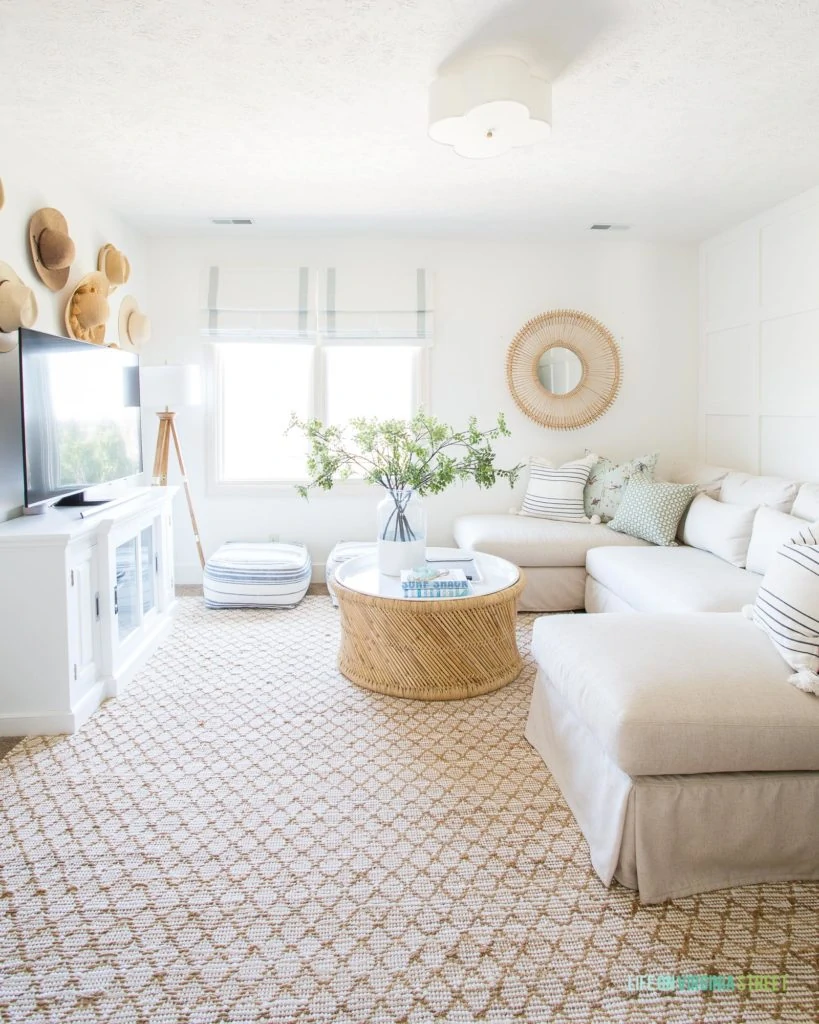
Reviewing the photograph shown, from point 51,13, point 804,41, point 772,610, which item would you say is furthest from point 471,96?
point 772,610

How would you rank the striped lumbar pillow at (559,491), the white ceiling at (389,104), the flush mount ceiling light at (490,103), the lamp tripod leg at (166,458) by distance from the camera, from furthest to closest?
1. the striped lumbar pillow at (559,491)
2. the lamp tripod leg at (166,458)
3. the flush mount ceiling light at (490,103)
4. the white ceiling at (389,104)

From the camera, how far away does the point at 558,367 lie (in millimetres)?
5074

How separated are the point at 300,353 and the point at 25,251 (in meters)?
2.06

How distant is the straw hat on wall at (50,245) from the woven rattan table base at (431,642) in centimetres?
200

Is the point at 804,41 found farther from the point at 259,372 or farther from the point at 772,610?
the point at 259,372

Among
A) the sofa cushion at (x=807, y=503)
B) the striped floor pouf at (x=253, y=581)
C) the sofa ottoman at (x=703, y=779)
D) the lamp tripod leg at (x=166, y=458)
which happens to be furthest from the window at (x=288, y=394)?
the sofa ottoman at (x=703, y=779)

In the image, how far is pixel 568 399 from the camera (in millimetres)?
5102

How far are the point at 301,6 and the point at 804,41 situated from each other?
→ 162 cm

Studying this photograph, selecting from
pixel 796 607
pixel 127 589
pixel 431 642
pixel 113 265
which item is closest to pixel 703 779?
pixel 796 607

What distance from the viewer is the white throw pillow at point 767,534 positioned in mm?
3268

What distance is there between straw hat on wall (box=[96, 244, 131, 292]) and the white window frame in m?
0.88

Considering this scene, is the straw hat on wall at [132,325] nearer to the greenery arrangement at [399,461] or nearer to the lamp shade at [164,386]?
the lamp shade at [164,386]

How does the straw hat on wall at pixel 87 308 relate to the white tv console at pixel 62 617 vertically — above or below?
above

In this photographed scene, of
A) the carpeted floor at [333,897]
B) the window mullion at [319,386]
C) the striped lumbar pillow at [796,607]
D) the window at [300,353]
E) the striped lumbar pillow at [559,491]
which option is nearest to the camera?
the carpeted floor at [333,897]
